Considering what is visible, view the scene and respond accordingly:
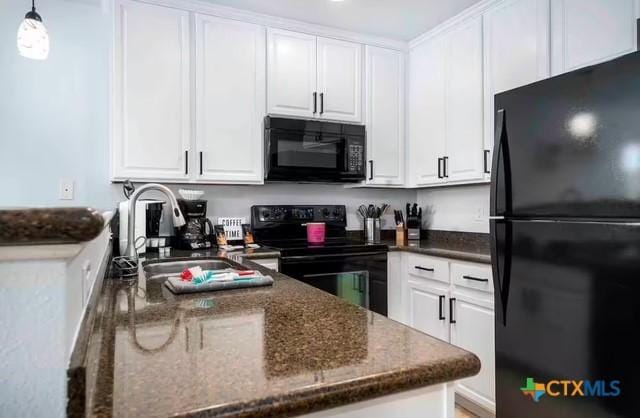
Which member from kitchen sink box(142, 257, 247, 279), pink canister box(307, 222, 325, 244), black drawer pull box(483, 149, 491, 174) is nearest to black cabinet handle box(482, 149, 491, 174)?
black drawer pull box(483, 149, 491, 174)

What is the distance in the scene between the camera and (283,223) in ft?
9.50

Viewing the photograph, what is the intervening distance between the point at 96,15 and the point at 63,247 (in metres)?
2.70

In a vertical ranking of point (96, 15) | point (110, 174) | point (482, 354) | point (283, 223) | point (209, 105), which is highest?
point (96, 15)

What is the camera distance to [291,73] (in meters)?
2.75

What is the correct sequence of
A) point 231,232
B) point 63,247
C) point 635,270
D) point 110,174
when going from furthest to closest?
point 231,232
point 110,174
point 635,270
point 63,247

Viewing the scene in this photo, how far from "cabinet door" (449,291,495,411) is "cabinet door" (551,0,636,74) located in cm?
129

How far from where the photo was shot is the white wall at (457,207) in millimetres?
2803

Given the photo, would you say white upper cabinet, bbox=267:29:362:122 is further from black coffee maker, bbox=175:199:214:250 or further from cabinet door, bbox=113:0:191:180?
black coffee maker, bbox=175:199:214:250

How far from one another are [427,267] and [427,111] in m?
1.18

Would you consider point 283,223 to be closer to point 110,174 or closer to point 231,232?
point 231,232

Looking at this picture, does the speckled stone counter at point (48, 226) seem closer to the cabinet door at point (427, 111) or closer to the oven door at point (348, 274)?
the oven door at point (348, 274)

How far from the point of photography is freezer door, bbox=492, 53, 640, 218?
4.28 ft

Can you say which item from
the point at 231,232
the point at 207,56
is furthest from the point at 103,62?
the point at 231,232

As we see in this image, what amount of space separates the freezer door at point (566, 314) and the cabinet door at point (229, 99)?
1581 millimetres
